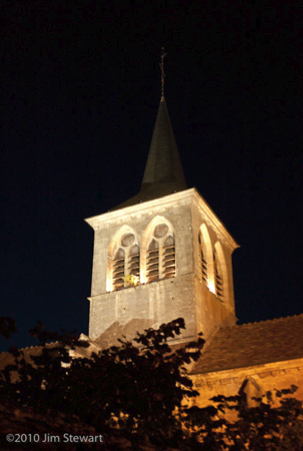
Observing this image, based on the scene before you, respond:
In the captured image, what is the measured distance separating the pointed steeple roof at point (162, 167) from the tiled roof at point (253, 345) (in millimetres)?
6337

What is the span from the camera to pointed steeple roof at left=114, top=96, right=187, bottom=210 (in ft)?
70.6

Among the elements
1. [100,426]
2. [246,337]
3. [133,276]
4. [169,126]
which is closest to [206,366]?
[246,337]

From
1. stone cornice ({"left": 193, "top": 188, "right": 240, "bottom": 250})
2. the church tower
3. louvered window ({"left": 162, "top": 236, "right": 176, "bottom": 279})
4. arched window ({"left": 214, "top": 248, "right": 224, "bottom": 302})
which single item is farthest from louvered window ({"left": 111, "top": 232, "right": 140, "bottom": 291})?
arched window ({"left": 214, "top": 248, "right": 224, "bottom": 302})

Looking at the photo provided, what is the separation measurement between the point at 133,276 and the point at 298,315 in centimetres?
624

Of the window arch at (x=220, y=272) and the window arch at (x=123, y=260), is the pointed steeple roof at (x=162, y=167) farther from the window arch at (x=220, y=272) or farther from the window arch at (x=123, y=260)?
the window arch at (x=220, y=272)

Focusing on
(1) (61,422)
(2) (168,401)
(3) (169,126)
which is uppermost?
(3) (169,126)

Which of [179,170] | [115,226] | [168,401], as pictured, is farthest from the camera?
[179,170]

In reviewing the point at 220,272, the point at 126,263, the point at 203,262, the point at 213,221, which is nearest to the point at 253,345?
the point at 203,262

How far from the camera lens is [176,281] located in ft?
61.3

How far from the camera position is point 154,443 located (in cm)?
696

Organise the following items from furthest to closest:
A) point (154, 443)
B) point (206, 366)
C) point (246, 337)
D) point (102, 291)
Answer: point (102, 291) < point (246, 337) < point (206, 366) < point (154, 443)

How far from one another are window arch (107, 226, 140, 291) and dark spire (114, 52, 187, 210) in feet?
4.37

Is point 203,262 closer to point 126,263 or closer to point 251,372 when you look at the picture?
point 126,263

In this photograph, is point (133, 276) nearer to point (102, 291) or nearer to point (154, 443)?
point (102, 291)
